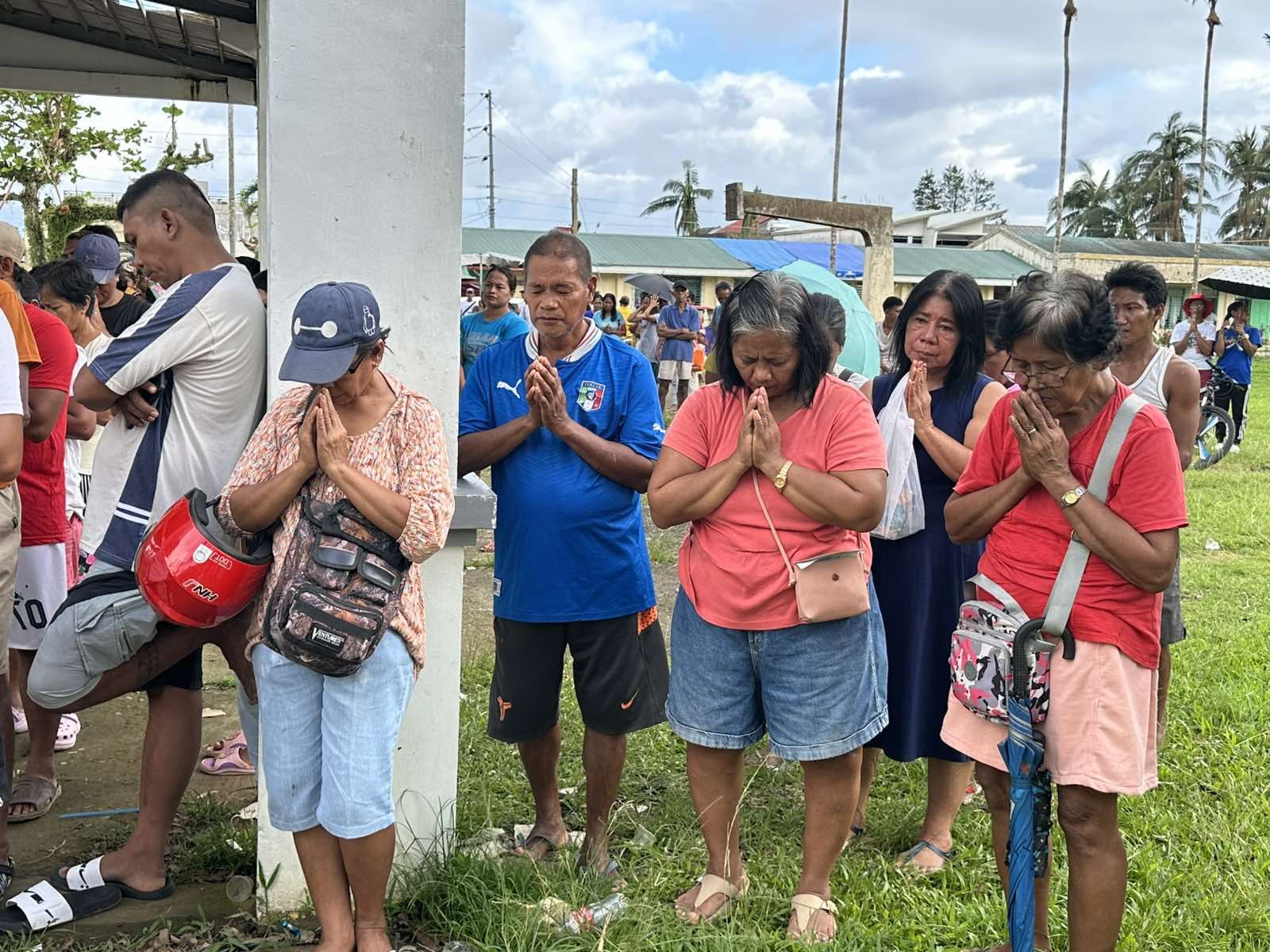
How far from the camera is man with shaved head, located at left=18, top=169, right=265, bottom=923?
3141 mm

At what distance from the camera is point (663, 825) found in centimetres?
407

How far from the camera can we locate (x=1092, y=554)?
2.78m

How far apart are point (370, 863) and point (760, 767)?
2.12 metres

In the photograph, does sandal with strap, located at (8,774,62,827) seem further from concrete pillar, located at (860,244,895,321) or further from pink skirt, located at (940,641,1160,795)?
concrete pillar, located at (860,244,895,321)

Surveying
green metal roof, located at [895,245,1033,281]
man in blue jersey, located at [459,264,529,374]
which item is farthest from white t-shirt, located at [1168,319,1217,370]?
green metal roof, located at [895,245,1033,281]

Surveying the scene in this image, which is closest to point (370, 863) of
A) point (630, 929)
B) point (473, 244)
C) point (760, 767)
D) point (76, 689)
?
point (630, 929)

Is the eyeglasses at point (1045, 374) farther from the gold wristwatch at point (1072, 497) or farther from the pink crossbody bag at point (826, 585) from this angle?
the pink crossbody bag at point (826, 585)

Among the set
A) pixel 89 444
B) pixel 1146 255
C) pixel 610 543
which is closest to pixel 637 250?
pixel 1146 255

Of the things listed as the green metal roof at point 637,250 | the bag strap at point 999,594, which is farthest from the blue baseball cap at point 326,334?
the green metal roof at point 637,250

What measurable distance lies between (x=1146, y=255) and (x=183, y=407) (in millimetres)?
46363

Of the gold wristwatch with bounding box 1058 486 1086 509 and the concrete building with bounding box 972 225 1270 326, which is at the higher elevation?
the concrete building with bounding box 972 225 1270 326

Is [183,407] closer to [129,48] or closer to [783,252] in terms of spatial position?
[129,48]

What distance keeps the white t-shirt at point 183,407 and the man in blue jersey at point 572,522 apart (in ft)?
2.38

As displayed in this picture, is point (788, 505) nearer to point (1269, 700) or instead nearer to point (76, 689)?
point (76, 689)
